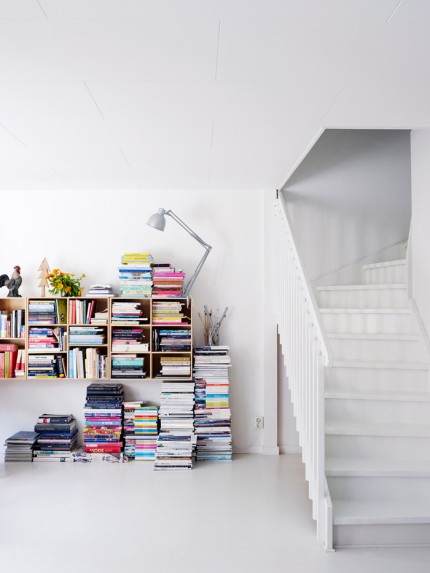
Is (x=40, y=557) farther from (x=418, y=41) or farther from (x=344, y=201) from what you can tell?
(x=344, y=201)

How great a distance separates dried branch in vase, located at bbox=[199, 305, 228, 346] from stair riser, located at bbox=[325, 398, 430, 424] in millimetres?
1324

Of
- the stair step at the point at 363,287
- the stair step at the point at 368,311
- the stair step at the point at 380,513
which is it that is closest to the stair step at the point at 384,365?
the stair step at the point at 368,311

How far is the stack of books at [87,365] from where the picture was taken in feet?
13.5

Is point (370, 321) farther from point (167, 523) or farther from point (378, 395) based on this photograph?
point (167, 523)

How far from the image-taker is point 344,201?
4512mm

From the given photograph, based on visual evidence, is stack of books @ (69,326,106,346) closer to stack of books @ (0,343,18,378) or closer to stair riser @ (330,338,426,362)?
stack of books @ (0,343,18,378)

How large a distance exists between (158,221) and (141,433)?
68.5 inches

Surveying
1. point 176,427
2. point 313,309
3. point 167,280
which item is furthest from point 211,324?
point 313,309

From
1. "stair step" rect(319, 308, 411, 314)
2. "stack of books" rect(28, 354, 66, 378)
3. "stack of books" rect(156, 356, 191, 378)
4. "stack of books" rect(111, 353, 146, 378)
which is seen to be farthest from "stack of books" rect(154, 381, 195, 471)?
"stair step" rect(319, 308, 411, 314)

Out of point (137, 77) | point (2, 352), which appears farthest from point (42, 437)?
point (137, 77)

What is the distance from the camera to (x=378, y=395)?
3.17 metres

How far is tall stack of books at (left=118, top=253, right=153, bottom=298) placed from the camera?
417cm

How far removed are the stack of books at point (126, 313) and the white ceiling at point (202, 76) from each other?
1214 mm

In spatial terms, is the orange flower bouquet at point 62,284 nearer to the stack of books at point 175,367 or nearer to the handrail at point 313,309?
the stack of books at point 175,367
